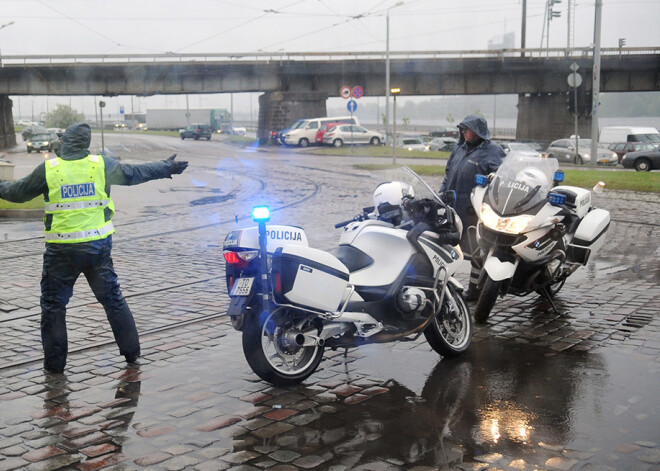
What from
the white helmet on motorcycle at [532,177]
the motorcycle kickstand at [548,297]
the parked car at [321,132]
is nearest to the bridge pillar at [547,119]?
the parked car at [321,132]

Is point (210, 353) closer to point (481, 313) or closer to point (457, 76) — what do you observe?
point (481, 313)

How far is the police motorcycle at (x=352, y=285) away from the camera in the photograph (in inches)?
213

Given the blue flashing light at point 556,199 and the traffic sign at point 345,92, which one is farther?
the traffic sign at point 345,92

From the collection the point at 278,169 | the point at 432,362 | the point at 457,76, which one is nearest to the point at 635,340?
the point at 432,362

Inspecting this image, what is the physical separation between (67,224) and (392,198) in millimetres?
2400

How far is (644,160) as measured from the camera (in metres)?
33.4

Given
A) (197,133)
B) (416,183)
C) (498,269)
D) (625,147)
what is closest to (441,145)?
(625,147)

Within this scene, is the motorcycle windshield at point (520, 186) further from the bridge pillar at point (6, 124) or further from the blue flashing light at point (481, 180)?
the bridge pillar at point (6, 124)

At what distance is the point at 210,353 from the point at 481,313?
2465mm

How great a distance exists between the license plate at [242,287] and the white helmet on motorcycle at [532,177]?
3.04 meters

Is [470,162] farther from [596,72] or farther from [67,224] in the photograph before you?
[596,72]

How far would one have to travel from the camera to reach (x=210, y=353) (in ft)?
21.5

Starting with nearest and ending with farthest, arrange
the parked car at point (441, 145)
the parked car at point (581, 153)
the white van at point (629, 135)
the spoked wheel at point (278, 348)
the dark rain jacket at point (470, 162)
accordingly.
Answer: the spoked wheel at point (278, 348), the dark rain jacket at point (470, 162), the parked car at point (581, 153), the white van at point (629, 135), the parked car at point (441, 145)

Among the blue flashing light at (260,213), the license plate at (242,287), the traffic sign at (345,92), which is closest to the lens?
the blue flashing light at (260,213)
